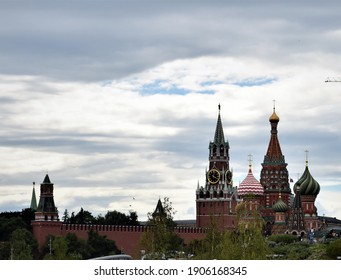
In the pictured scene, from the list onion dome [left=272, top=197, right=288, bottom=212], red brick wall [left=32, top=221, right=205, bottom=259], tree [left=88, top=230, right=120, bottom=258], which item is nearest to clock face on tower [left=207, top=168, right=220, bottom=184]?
onion dome [left=272, top=197, right=288, bottom=212]

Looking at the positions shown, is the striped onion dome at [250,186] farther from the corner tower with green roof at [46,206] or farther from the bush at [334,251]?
the bush at [334,251]

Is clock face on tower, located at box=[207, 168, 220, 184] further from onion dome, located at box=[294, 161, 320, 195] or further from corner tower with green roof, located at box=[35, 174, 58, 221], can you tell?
corner tower with green roof, located at box=[35, 174, 58, 221]

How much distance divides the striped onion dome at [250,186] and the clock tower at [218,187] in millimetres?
4165

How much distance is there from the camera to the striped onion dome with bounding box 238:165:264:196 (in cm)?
17775

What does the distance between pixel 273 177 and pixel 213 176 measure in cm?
1027

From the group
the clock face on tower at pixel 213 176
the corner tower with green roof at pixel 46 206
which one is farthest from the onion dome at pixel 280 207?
the corner tower with green roof at pixel 46 206

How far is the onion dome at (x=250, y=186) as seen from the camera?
177750 millimetres

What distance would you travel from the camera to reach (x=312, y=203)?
183500mm

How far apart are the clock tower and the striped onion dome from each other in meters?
4.16

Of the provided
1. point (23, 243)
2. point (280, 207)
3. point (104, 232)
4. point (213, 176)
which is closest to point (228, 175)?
point (213, 176)

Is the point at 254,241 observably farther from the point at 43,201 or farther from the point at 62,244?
the point at 43,201

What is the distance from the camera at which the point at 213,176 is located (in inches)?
7387
